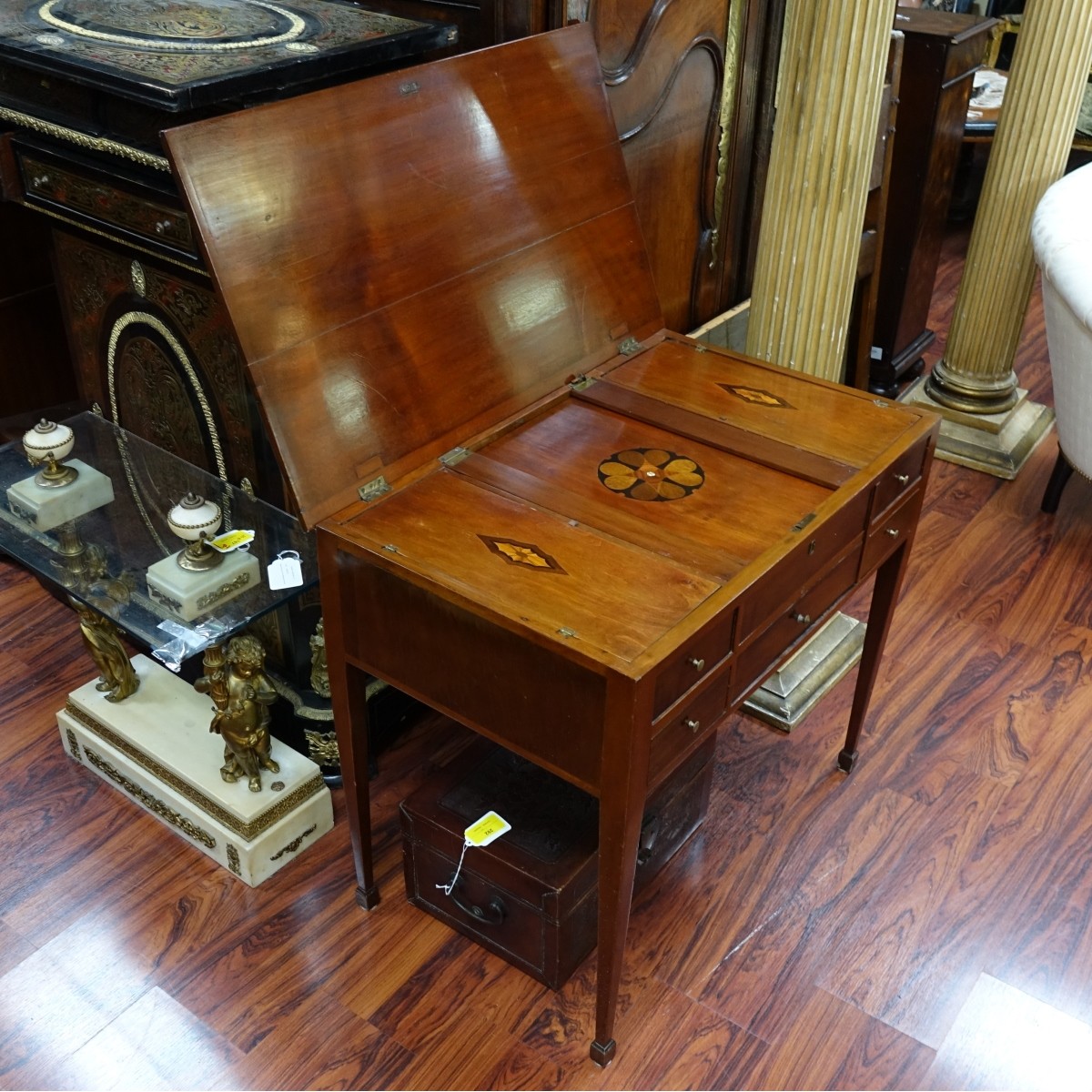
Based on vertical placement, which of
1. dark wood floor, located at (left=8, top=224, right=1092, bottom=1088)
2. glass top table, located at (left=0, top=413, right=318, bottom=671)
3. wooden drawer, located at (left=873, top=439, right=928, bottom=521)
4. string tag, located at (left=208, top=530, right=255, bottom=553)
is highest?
wooden drawer, located at (left=873, top=439, right=928, bottom=521)

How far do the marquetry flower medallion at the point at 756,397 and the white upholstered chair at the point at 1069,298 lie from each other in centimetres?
109

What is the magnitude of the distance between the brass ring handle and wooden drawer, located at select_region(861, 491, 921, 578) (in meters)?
0.82

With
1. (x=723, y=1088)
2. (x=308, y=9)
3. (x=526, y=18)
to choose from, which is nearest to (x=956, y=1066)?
(x=723, y=1088)

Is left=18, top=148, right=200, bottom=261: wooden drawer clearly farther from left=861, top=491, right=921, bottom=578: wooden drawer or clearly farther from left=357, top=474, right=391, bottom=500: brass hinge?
left=861, top=491, right=921, bottom=578: wooden drawer

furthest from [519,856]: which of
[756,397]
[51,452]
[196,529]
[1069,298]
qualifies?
[1069,298]

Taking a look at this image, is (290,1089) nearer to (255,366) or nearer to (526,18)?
(255,366)

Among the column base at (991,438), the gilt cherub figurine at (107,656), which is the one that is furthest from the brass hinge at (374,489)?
the column base at (991,438)

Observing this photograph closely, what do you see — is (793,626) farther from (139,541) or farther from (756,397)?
(139,541)

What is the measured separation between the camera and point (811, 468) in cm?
189

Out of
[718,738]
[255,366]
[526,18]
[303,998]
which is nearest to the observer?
[255,366]

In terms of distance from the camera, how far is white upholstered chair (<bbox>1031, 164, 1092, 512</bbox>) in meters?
2.84

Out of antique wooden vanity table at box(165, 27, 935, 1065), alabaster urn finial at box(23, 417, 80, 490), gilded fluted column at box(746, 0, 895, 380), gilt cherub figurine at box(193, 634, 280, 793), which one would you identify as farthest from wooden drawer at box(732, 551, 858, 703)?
alabaster urn finial at box(23, 417, 80, 490)

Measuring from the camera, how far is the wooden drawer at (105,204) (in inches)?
81.0

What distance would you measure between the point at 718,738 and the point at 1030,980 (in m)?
0.76
